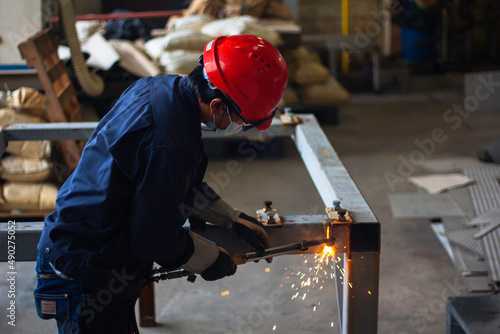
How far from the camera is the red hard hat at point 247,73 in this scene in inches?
61.0

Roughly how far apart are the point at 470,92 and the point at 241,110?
6.26m

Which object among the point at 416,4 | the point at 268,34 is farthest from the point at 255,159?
the point at 416,4

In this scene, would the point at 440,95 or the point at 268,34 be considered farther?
the point at 440,95

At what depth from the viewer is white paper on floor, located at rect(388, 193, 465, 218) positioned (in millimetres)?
4062

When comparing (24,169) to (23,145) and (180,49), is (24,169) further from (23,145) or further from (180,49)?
(180,49)

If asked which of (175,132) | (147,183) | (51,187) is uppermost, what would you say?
(175,132)

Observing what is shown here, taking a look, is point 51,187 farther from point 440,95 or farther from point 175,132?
point 440,95

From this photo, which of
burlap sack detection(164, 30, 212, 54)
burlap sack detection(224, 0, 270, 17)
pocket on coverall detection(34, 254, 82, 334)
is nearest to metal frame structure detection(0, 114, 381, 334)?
pocket on coverall detection(34, 254, 82, 334)

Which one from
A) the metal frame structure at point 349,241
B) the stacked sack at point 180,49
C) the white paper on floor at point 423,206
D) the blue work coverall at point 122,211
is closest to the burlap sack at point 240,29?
the stacked sack at point 180,49

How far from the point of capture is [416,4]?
9.48 meters

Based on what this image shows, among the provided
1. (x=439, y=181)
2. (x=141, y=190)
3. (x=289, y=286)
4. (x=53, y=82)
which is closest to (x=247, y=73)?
(x=141, y=190)

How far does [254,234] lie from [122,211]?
1.52ft

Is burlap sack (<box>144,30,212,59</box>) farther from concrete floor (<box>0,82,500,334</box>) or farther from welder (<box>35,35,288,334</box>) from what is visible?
welder (<box>35,35,288,334</box>)

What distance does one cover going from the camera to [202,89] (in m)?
1.55
